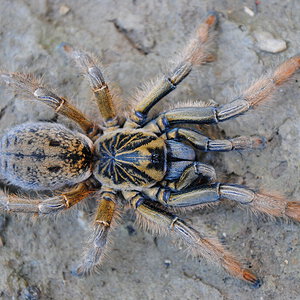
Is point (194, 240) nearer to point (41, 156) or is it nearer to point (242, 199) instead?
point (242, 199)

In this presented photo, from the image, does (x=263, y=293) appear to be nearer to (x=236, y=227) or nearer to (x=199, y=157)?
(x=236, y=227)

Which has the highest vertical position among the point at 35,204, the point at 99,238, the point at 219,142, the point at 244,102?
the point at 244,102

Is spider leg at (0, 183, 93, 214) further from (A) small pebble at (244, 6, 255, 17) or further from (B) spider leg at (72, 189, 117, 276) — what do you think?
(A) small pebble at (244, 6, 255, 17)

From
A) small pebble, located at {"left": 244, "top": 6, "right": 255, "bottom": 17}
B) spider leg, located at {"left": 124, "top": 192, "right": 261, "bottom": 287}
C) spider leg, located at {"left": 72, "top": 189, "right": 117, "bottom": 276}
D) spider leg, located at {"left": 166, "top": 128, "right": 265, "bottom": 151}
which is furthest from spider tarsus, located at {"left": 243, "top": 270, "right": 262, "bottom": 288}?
small pebble, located at {"left": 244, "top": 6, "right": 255, "bottom": 17}

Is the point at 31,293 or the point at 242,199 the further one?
the point at 31,293

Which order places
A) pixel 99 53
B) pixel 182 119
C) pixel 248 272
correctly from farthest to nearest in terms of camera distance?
1. pixel 99 53
2. pixel 182 119
3. pixel 248 272

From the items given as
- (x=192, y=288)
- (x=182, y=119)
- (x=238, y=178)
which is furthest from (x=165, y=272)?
(x=182, y=119)

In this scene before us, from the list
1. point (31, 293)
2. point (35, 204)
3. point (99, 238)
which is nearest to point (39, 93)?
point (35, 204)
